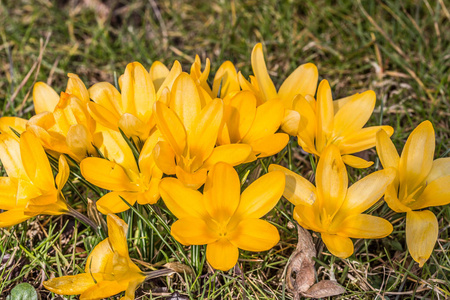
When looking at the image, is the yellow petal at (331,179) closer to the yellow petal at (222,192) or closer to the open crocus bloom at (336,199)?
the open crocus bloom at (336,199)

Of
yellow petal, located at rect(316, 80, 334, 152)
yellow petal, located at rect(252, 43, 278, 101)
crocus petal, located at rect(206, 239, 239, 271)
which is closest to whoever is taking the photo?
crocus petal, located at rect(206, 239, 239, 271)

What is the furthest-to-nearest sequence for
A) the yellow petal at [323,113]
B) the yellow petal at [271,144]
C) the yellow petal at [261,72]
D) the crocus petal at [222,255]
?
the yellow petal at [261,72] < the yellow petal at [323,113] < the yellow petal at [271,144] < the crocus petal at [222,255]

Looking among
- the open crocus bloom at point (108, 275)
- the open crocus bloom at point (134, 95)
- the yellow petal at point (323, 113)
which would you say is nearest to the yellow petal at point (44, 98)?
the open crocus bloom at point (134, 95)

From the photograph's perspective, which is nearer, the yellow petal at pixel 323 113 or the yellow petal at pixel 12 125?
the yellow petal at pixel 323 113

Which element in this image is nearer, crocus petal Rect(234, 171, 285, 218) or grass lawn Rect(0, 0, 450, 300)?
crocus petal Rect(234, 171, 285, 218)

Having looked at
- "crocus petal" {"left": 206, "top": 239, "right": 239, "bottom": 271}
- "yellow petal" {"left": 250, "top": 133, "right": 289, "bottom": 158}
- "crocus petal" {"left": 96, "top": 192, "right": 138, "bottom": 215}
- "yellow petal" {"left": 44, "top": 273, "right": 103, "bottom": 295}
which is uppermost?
"yellow petal" {"left": 250, "top": 133, "right": 289, "bottom": 158}

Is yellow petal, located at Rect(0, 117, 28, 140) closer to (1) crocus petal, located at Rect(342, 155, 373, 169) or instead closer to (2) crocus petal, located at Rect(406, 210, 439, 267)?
(1) crocus petal, located at Rect(342, 155, 373, 169)

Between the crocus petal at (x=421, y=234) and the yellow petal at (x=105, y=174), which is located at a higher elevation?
the yellow petal at (x=105, y=174)

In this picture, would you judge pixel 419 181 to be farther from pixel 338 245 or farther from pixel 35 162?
pixel 35 162

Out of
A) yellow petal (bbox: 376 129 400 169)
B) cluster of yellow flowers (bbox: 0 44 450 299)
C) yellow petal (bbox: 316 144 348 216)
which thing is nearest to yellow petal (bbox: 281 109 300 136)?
cluster of yellow flowers (bbox: 0 44 450 299)
